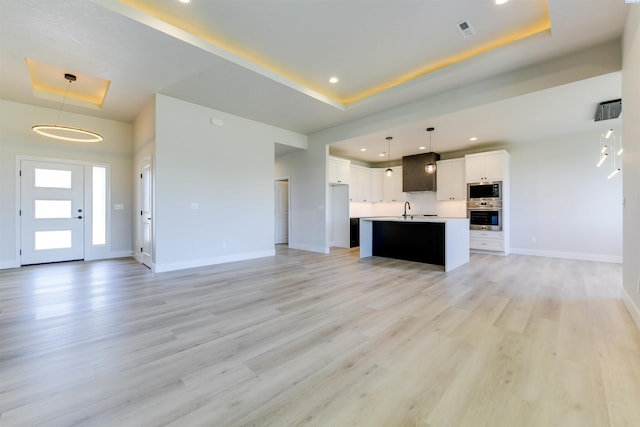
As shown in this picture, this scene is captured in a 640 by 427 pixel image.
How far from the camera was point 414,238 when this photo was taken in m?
5.36

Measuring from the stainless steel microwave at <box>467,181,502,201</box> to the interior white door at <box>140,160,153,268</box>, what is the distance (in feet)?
23.8

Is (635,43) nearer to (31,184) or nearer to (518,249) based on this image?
(518,249)

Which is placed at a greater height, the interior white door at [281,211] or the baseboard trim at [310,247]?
the interior white door at [281,211]

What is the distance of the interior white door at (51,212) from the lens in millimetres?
5098

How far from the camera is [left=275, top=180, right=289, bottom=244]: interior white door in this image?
8586 millimetres

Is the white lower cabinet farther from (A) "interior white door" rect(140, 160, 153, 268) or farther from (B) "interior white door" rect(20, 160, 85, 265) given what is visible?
(B) "interior white door" rect(20, 160, 85, 265)

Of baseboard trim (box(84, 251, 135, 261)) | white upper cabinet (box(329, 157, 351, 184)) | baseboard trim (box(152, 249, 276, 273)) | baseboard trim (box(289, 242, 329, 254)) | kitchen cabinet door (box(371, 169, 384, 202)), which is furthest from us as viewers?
kitchen cabinet door (box(371, 169, 384, 202))

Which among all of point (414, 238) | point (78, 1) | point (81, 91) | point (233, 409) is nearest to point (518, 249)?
point (414, 238)

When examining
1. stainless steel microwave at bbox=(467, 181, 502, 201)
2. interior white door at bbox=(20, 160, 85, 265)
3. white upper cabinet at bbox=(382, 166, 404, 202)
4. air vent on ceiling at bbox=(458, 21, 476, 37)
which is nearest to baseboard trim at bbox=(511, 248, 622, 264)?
stainless steel microwave at bbox=(467, 181, 502, 201)

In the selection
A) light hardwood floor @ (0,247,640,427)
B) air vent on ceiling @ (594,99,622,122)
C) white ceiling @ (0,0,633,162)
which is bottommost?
light hardwood floor @ (0,247,640,427)

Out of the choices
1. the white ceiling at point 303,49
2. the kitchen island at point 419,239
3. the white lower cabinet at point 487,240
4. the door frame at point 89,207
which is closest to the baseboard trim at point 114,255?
the door frame at point 89,207

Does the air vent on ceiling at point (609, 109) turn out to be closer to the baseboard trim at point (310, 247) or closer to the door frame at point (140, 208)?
the baseboard trim at point (310, 247)

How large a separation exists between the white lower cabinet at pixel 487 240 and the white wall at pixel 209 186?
5127 mm

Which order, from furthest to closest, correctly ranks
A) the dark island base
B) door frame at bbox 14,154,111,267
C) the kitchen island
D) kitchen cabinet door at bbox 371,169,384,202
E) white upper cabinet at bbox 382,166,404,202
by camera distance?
kitchen cabinet door at bbox 371,169,384,202
white upper cabinet at bbox 382,166,404,202
door frame at bbox 14,154,111,267
the dark island base
the kitchen island
